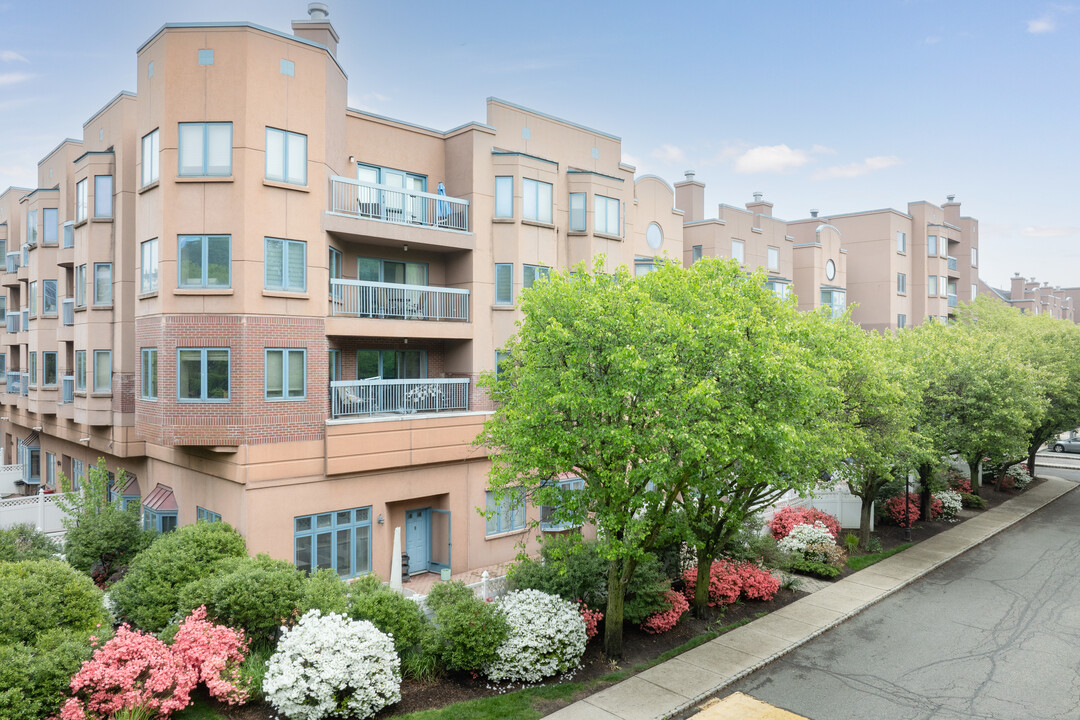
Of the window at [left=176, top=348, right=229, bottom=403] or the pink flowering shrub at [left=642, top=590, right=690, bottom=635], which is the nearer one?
the pink flowering shrub at [left=642, top=590, right=690, bottom=635]

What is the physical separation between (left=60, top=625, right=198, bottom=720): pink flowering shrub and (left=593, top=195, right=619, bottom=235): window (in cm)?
1931

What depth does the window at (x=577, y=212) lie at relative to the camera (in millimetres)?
25453

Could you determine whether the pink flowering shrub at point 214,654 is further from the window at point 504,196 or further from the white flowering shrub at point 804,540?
the white flowering shrub at point 804,540

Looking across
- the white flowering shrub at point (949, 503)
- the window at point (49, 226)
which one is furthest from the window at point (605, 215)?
the window at point (49, 226)

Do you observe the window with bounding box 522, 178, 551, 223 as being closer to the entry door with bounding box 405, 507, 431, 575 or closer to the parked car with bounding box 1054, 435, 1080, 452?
the entry door with bounding box 405, 507, 431, 575

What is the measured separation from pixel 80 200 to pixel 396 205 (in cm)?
1163

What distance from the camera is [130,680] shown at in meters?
10.8

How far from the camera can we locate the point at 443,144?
2392 cm

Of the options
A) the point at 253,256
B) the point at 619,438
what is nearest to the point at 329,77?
the point at 253,256

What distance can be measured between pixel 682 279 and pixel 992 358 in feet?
57.6

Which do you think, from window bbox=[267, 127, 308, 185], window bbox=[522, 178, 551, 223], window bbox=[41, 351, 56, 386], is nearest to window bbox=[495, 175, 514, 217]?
window bbox=[522, 178, 551, 223]

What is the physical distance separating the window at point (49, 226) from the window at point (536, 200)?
1978 centimetres

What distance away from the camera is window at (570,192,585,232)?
83.5 feet

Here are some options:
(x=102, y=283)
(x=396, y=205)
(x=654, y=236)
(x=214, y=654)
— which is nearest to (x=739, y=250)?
(x=654, y=236)
